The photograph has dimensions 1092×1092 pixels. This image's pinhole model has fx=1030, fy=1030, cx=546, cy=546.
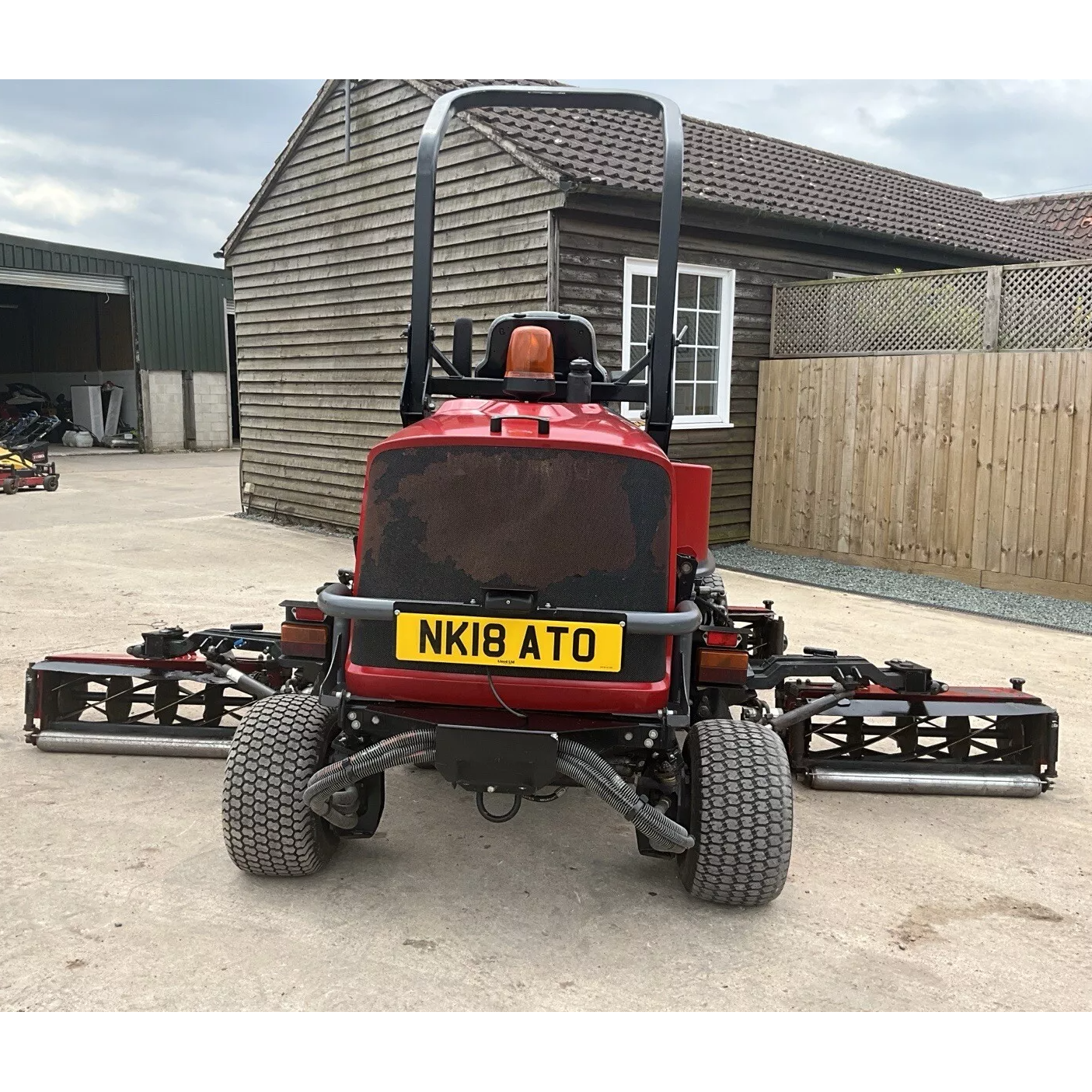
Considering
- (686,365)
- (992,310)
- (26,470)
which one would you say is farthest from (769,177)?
(26,470)

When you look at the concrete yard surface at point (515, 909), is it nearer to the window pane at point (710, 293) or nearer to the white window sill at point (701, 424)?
the white window sill at point (701, 424)

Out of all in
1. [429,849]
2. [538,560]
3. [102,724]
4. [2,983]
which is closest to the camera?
[2,983]

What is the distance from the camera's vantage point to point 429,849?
351 cm

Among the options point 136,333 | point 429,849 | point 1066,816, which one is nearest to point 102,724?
point 429,849

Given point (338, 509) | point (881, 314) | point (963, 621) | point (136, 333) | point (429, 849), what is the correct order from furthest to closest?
point (136, 333) → point (338, 509) → point (881, 314) → point (963, 621) → point (429, 849)

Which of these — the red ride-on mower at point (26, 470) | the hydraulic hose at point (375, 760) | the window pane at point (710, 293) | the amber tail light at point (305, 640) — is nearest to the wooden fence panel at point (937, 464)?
the window pane at point (710, 293)

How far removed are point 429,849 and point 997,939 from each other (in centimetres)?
179

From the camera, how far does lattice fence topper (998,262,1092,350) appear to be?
7.92 metres

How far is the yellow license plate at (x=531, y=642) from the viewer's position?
2.83 m

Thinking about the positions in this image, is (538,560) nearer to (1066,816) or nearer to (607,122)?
(1066,816)

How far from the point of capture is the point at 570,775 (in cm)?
284

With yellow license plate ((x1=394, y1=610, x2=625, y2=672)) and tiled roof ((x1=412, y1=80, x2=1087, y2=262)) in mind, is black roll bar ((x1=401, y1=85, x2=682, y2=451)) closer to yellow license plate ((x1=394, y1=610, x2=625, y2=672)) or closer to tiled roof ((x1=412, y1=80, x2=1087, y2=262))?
yellow license plate ((x1=394, y1=610, x2=625, y2=672))

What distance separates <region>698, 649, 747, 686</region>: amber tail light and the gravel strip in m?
4.66

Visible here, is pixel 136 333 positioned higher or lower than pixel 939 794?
higher
